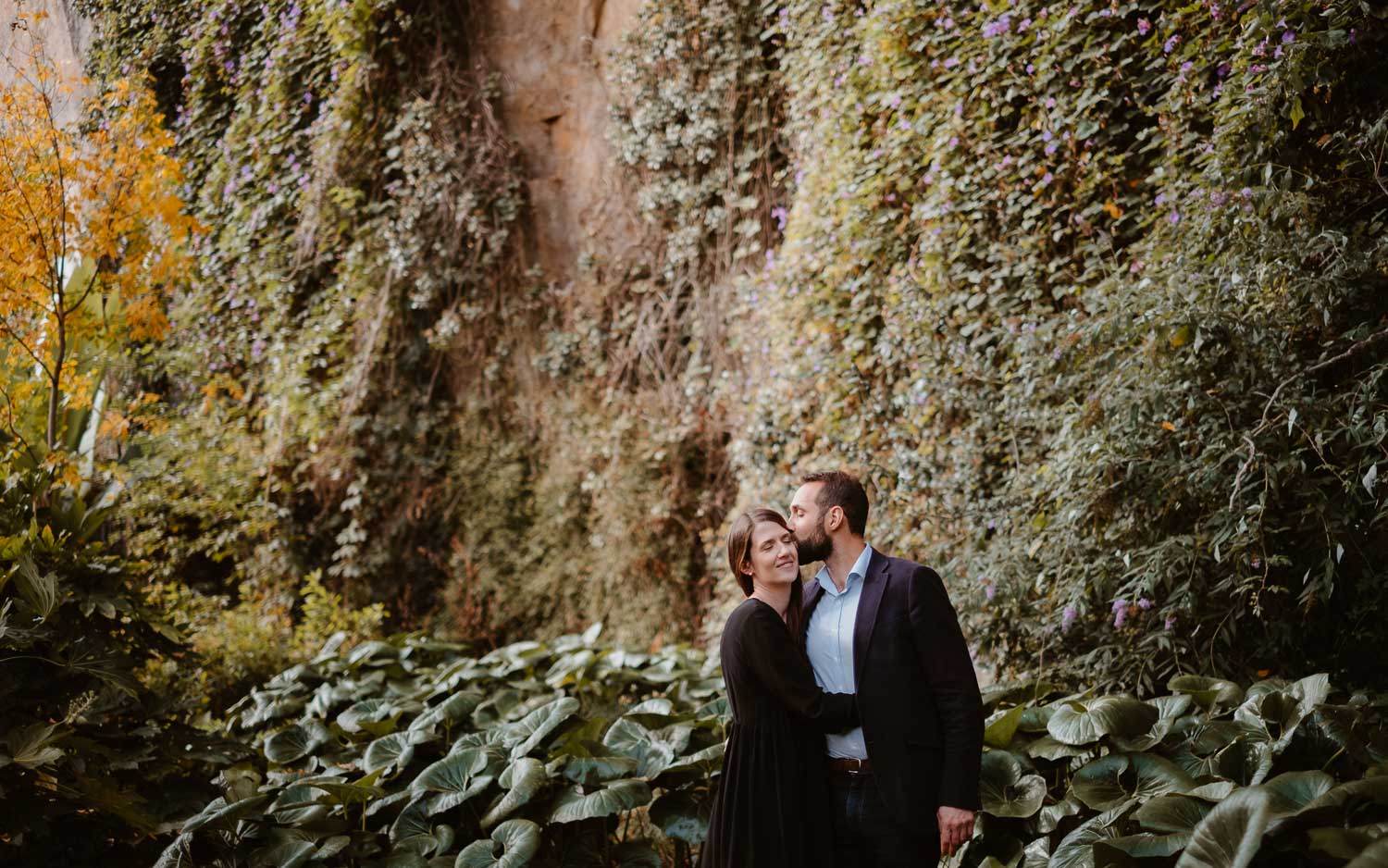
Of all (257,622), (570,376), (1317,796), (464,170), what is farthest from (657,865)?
(464,170)

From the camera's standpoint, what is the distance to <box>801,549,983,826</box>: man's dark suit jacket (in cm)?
220

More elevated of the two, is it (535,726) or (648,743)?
(535,726)

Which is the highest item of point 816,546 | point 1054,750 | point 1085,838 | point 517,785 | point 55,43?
point 55,43

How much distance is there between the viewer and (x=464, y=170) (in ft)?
23.7

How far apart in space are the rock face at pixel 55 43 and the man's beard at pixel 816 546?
403 cm

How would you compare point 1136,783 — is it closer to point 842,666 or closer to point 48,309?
point 842,666

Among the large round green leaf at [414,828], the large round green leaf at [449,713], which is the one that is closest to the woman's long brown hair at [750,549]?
the large round green leaf at [414,828]

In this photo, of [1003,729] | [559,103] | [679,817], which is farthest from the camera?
[559,103]

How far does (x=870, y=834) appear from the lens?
7.42ft

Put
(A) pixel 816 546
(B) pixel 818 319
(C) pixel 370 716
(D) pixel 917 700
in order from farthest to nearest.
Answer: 1. (B) pixel 818 319
2. (C) pixel 370 716
3. (A) pixel 816 546
4. (D) pixel 917 700

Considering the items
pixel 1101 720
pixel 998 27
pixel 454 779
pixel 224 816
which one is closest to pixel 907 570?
pixel 1101 720

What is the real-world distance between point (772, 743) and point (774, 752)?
0.02m

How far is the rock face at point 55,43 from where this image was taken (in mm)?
4484

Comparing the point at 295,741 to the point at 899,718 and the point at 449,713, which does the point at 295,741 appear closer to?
the point at 449,713
